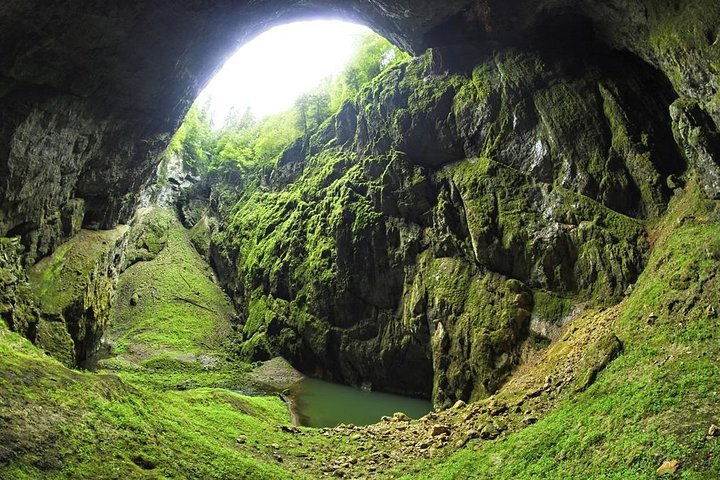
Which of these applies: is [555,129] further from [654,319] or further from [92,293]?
[92,293]

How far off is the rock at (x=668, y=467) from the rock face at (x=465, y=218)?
13650 millimetres

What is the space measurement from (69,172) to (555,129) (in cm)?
2532

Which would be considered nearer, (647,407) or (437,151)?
(647,407)

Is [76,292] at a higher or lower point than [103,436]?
higher

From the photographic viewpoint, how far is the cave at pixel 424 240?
1031 centimetres

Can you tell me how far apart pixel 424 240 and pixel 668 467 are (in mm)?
22881

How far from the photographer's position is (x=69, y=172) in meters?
22.9

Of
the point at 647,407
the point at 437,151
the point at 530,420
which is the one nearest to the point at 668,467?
the point at 647,407

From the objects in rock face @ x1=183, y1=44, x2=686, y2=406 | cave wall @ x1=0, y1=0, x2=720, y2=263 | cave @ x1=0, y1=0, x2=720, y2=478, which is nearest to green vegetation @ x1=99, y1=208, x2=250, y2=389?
cave @ x1=0, y1=0, x2=720, y2=478

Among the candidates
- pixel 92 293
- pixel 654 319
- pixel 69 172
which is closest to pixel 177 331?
pixel 92 293

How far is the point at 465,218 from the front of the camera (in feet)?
89.9

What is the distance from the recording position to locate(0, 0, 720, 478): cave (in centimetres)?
1031

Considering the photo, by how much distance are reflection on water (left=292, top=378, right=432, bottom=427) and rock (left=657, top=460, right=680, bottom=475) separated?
16487 millimetres

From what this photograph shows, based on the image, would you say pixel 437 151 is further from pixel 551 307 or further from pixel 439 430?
pixel 439 430
